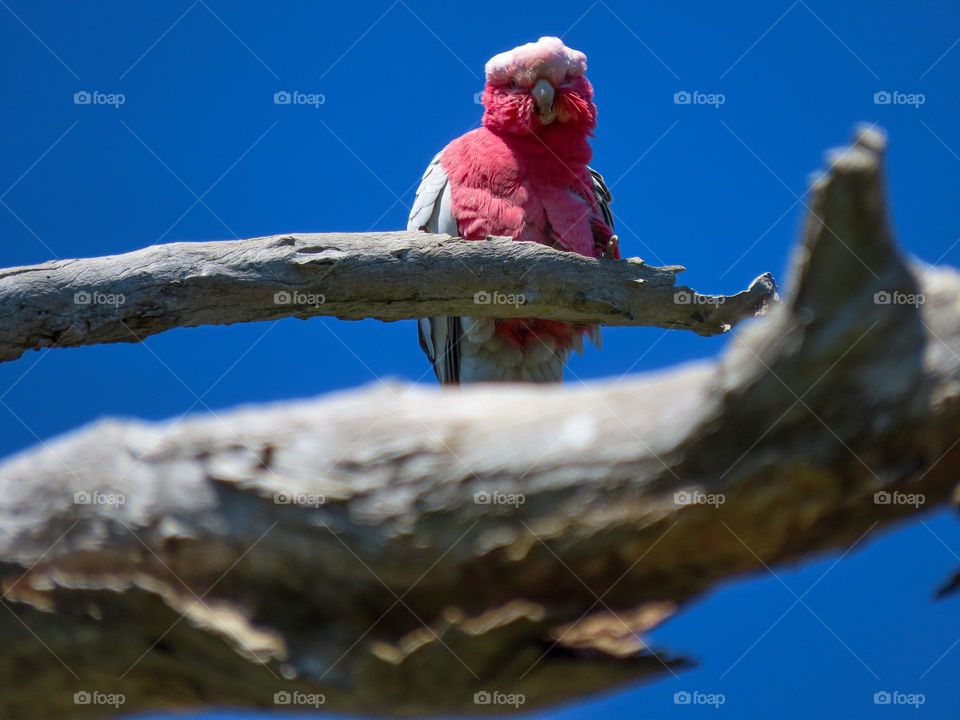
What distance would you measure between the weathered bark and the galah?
275 cm

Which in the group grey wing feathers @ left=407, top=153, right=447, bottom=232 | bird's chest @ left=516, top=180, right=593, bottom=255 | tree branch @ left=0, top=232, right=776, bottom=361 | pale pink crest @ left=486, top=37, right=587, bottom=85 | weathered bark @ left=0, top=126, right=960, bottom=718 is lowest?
weathered bark @ left=0, top=126, right=960, bottom=718

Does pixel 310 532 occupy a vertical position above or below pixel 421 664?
above

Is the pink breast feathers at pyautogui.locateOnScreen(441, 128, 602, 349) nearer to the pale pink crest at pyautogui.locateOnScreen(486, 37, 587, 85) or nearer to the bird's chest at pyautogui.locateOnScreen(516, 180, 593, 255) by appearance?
the bird's chest at pyautogui.locateOnScreen(516, 180, 593, 255)

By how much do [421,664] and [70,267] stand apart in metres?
1.64

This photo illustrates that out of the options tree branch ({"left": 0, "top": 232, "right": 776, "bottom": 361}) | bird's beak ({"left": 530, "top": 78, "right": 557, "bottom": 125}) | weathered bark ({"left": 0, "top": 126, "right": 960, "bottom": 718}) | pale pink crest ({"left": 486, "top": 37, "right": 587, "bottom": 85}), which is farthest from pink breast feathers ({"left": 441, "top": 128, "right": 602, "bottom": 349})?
weathered bark ({"left": 0, "top": 126, "right": 960, "bottom": 718})

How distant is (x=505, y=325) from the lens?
4.19 m

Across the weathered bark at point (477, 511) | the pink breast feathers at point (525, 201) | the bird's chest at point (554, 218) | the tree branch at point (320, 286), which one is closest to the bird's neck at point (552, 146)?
the pink breast feathers at point (525, 201)

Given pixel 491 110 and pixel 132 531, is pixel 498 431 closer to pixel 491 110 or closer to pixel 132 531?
pixel 132 531

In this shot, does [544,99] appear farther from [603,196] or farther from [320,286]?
[320,286]

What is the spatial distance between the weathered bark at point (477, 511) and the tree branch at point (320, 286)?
1.03 m

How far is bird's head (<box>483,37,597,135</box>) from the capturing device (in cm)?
422

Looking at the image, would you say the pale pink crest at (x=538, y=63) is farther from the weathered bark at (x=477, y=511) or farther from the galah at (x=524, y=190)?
the weathered bark at (x=477, y=511)

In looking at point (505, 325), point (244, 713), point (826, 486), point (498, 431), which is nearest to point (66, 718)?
point (244, 713)

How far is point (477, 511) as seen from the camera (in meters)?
1.30
